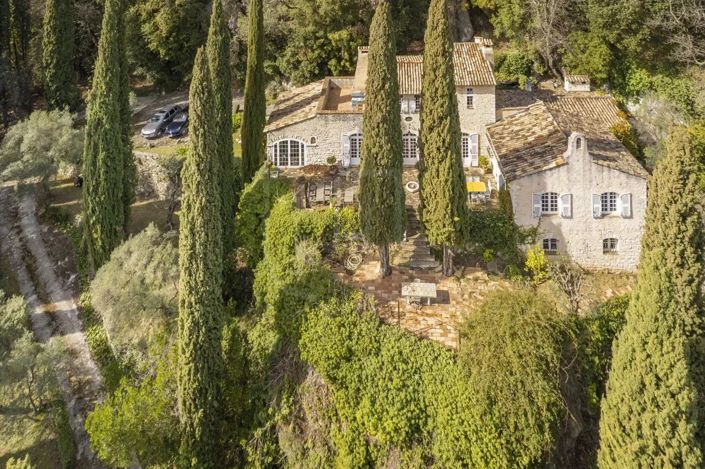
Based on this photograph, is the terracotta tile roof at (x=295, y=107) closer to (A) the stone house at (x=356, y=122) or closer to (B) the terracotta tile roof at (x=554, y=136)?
(A) the stone house at (x=356, y=122)

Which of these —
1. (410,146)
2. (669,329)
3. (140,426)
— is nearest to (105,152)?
(140,426)

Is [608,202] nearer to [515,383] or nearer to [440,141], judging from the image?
[440,141]

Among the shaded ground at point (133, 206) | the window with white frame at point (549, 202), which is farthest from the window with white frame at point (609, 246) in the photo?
the shaded ground at point (133, 206)

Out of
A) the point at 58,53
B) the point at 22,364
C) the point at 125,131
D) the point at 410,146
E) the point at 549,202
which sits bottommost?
the point at 22,364

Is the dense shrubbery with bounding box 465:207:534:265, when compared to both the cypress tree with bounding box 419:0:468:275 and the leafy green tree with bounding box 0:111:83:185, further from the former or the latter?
the leafy green tree with bounding box 0:111:83:185

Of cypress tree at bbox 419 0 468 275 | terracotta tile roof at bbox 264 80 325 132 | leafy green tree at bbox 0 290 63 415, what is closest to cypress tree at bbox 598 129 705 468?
cypress tree at bbox 419 0 468 275

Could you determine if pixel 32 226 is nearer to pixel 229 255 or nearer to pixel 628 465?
pixel 229 255
